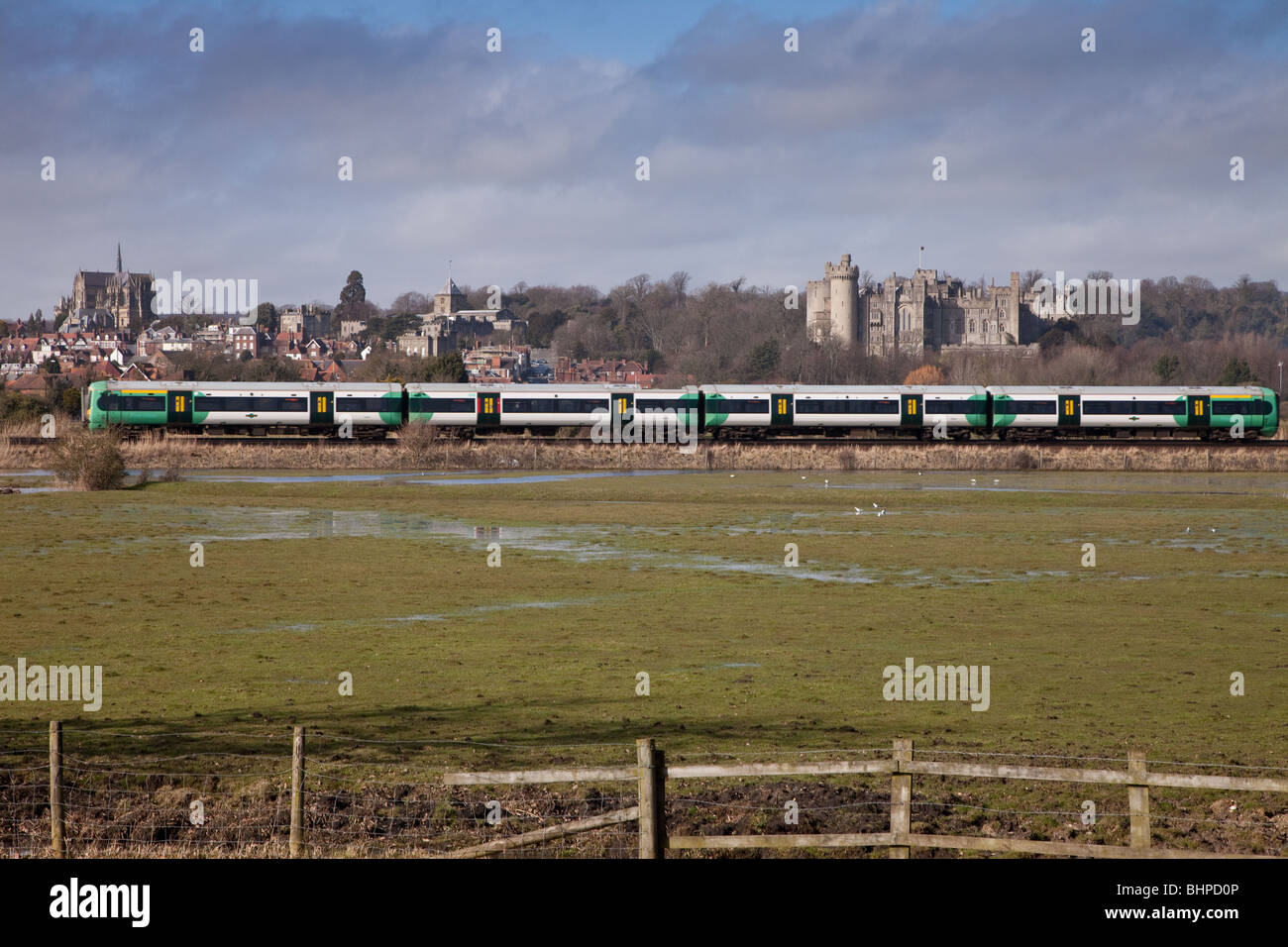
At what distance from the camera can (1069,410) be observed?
257ft

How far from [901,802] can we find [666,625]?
1356 centimetres

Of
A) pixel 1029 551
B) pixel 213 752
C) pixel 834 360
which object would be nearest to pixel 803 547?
pixel 1029 551

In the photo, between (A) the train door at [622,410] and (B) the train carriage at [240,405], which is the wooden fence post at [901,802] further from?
(B) the train carriage at [240,405]

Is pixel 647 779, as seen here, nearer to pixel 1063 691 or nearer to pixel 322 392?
pixel 1063 691

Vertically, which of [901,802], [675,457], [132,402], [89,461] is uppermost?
[132,402]

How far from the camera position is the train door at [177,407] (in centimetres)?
7644

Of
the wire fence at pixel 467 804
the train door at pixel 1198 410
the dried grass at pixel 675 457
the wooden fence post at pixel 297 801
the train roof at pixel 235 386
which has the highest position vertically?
the train roof at pixel 235 386

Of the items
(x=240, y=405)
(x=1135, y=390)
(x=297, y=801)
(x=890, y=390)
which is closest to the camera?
(x=297, y=801)

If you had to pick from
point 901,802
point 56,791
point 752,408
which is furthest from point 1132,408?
point 56,791

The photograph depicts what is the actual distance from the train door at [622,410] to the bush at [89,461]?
3039cm

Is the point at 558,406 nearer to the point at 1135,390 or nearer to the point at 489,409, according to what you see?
the point at 489,409

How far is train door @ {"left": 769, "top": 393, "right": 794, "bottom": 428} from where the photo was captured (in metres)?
79.5

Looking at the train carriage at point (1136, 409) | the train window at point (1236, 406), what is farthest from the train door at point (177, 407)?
the train window at point (1236, 406)

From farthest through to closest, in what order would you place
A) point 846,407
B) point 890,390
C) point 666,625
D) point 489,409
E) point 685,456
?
point 890,390 < point 846,407 < point 489,409 < point 685,456 < point 666,625
